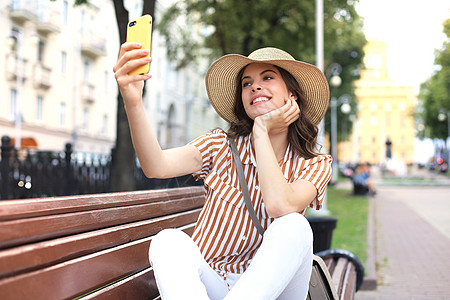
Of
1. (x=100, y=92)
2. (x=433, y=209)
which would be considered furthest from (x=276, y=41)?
(x=100, y=92)

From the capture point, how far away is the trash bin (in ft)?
16.0

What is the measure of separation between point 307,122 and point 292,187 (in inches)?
21.2

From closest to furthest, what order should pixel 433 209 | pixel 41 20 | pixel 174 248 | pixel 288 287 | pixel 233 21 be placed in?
pixel 174 248
pixel 288 287
pixel 433 209
pixel 233 21
pixel 41 20

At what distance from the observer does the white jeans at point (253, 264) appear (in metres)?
1.98

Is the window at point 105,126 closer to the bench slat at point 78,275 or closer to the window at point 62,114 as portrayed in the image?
the window at point 62,114

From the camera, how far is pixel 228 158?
104 inches

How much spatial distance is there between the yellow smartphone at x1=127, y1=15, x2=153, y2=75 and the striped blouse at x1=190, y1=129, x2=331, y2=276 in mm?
705

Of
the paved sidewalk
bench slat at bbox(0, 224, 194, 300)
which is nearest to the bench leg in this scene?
bench slat at bbox(0, 224, 194, 300)

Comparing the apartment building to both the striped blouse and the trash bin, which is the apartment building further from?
the striped blouse

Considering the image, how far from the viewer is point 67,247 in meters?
1.65

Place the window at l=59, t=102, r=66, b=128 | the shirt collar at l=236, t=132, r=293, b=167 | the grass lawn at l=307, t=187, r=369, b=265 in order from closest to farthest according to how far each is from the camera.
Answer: the shirt collar at l=236, t=132, r=293, b=167
the grass lawn at l=307, t=187, r=369, b=265
the window at l=59, t=102, r=66, b=128

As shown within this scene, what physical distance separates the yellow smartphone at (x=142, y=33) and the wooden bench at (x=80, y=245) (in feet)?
1.61

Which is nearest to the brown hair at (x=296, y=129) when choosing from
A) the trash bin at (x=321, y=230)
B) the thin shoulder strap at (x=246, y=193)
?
the thin shoulder strap at (x=246, y=193)

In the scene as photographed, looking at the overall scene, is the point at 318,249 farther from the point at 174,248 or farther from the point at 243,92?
the point at 174,248
